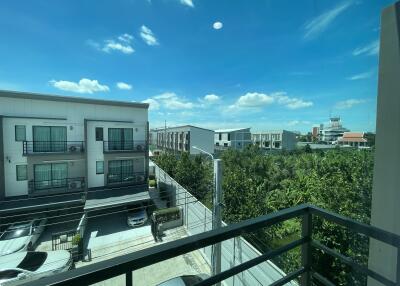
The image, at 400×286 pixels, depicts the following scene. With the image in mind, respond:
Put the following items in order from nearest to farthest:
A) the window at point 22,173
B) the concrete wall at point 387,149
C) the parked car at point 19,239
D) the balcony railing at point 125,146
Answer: the concrete wall at point 387,149 → the parked car at point 19,239 → the window at point 22,173 → the balcony railing at point 125,146

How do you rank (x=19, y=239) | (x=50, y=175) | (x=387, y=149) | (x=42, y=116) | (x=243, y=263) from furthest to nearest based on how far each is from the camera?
(x=50, y=175) < (x=42, y=116) < (x=19, y=239) < (x=387, y=149) < (x=243, y=263)

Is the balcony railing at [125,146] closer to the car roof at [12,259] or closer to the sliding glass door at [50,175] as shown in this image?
the sliding glass door at [50,175]

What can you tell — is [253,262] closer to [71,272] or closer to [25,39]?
[71,272]

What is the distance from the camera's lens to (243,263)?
35.9 inches

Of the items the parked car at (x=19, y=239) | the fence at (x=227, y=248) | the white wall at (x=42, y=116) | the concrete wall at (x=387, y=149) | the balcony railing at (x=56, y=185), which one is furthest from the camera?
the balcony railing at (x=56, y=185)

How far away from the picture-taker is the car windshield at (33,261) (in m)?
4.92

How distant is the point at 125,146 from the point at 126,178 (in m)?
1.49

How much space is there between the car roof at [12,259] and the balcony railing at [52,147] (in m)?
4.22

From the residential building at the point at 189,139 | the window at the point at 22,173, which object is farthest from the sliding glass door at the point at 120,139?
the residential building at the point at 189,139

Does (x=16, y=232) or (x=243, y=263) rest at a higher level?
(x=243, y=263)

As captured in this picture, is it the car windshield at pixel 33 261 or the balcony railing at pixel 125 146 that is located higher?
the balcony railing at pixel 125 146

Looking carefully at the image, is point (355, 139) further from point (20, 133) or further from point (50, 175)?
point (20, 133)

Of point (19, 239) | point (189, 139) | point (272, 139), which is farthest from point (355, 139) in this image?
point (272, 139)

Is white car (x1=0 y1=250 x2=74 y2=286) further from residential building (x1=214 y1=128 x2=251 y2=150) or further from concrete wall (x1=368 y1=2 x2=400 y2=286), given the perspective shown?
residential building (x1=214 y1=128 x2=251 y2=150)
